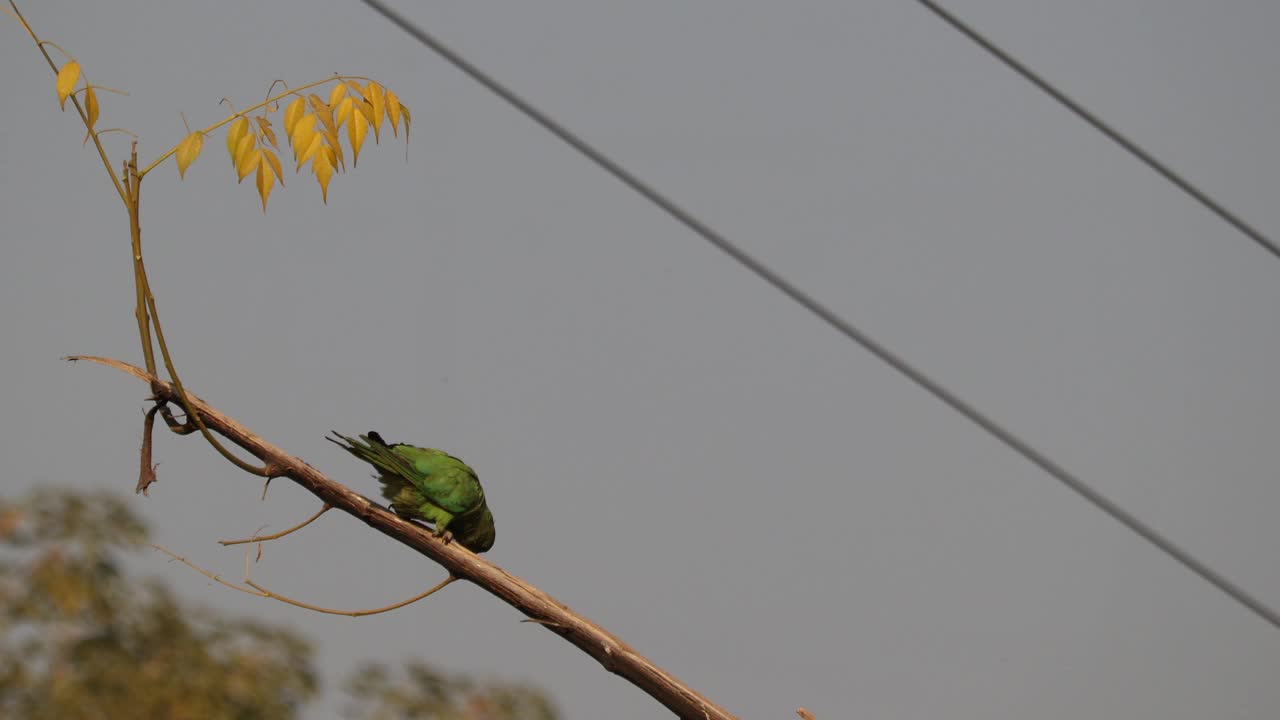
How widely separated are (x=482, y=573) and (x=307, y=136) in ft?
1.36

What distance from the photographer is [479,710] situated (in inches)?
46.9

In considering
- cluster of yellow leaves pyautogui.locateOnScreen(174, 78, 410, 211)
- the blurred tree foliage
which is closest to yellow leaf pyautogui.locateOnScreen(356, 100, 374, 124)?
cluster of yellow leaves pyautogui.locateOnScreen(174, 78, 410, 211)

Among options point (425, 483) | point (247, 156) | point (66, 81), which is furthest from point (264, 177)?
point (425, 483)

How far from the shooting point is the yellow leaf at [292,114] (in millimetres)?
978

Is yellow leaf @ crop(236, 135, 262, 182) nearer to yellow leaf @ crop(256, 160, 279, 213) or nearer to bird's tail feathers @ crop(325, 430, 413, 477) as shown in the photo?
yellow leaf @ crop(256, 160, 279, 213)

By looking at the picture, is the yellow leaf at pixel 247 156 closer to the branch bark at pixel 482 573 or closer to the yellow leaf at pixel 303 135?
the yellow leaf at pixel 303 135

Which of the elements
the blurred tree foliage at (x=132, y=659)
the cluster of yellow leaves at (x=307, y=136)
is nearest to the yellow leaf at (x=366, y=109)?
the cluster of yellow leaves at (x=307, y=136)

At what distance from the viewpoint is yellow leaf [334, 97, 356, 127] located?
1.00 metres

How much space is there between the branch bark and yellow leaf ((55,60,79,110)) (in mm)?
211

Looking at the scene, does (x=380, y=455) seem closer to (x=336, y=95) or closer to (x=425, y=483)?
(x=425, y=483)

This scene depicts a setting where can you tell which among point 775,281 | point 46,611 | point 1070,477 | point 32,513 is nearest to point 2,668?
point 46,611

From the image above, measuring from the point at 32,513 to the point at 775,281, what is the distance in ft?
2.58

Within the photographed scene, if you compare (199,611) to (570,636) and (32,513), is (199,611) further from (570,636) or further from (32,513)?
(570,636)

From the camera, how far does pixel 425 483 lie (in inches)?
42.6
